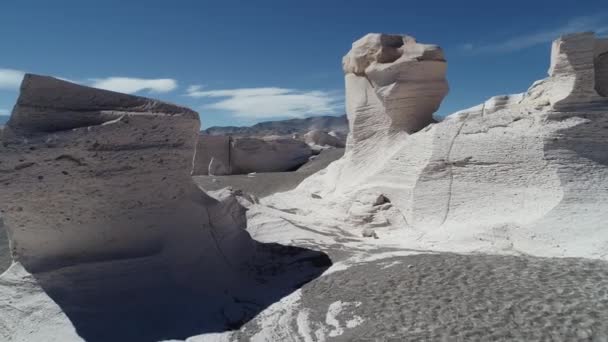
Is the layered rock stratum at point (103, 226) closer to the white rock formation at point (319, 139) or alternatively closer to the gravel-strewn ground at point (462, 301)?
the gravel-strewn ground at point (462, 301)

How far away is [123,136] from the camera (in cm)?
431

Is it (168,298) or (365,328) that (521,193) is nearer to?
(365,328)

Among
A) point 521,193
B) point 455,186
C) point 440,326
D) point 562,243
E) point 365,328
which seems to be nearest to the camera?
point 440,326

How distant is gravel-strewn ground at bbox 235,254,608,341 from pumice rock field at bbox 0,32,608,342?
0.02m

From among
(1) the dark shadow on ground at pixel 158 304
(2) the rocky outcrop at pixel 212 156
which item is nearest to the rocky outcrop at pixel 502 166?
(1) the dark shadow on ground at pixel 158 304

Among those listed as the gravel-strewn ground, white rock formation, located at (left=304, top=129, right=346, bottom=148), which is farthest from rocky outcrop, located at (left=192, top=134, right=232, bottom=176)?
the gravel-strewn ground

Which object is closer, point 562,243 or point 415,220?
point 562,243

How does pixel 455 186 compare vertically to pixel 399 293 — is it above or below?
above

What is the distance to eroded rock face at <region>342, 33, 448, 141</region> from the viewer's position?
7.95m

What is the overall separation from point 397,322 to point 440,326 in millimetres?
351

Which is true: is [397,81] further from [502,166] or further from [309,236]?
[309,236]

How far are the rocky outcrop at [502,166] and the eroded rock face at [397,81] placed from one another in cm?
2

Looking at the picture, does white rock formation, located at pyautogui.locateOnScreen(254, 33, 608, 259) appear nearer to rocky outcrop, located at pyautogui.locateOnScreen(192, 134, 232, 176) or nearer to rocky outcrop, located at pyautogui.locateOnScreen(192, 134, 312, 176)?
rocky outcrop, located at pyautogui.locateOnScreen(192, 134, 232, 176)

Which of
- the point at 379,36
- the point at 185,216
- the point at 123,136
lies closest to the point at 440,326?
the point at 185,216
